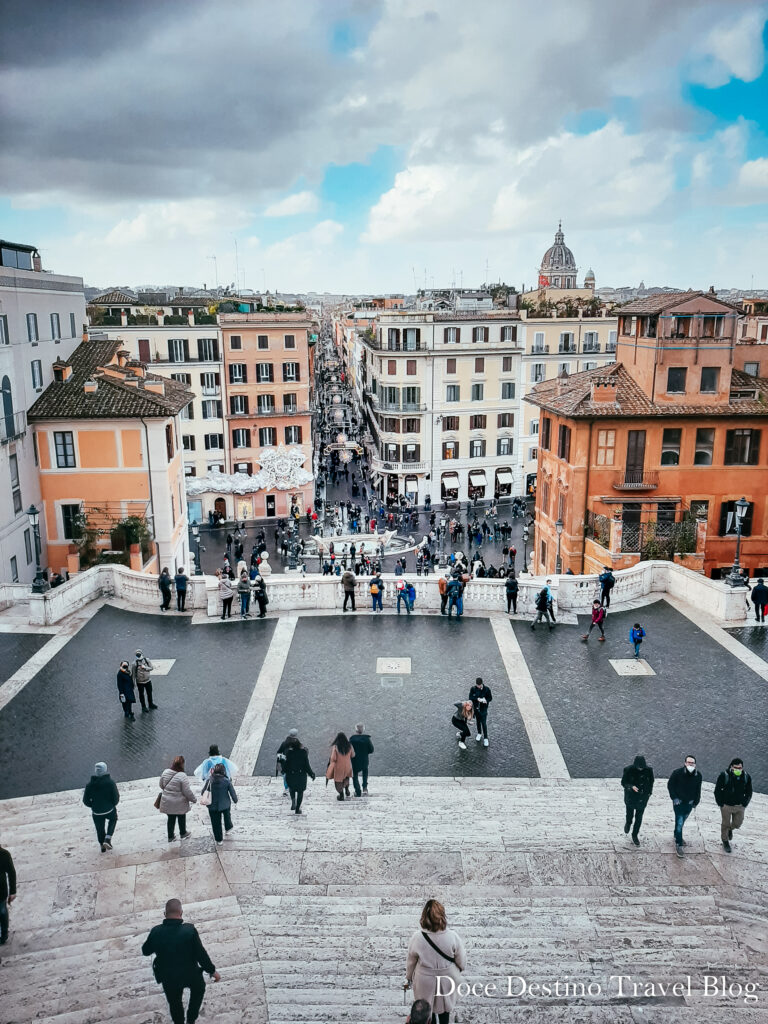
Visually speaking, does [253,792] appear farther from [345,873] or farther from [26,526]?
[26,526]

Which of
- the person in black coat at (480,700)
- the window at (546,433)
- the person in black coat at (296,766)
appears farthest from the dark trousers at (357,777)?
the window at (546,433)

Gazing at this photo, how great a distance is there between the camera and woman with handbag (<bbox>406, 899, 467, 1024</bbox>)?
7188 mm

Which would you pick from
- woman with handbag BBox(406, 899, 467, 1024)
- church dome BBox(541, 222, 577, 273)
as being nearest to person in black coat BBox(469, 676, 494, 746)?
woman with handbag BBox(406, 899, 467, 1024)

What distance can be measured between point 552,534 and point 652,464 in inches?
198

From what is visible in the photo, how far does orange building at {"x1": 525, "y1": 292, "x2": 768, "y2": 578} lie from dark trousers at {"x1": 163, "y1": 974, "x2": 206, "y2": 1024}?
2418 centimetres

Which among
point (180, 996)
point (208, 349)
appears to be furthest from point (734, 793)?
point (208, 349)

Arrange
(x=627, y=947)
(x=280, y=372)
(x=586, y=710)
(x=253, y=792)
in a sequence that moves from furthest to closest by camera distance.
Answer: (x=280, y=372) < (x=586, y=710) < (x=253, y=792) < (x=627, y=947)

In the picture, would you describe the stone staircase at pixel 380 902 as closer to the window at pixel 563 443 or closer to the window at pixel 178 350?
the window at pixel 563 443

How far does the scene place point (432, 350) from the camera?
2183 inches

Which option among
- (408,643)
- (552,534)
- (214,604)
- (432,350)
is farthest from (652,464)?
(432,350)

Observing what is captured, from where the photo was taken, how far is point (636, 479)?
30.2m

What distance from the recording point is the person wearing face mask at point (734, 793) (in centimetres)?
1102

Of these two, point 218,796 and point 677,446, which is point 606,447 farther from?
point 218,796

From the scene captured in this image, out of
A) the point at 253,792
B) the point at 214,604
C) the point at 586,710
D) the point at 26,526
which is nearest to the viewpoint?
the point at 253,792
